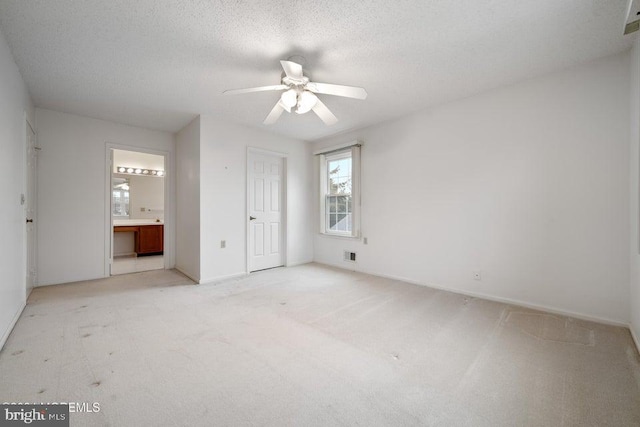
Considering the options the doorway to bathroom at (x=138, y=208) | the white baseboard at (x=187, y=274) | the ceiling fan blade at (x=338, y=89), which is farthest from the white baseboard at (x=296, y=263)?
the ceiling fan blade at (x=338, y=89)

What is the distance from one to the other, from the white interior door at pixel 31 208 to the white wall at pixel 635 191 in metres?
5.94

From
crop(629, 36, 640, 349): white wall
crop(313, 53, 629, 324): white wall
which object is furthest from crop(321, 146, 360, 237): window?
crop(629, 36, 640, 349): white wall

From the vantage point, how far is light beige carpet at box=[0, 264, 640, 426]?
1.36 metres

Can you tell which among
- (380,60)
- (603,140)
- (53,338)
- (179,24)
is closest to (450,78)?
(380,60)

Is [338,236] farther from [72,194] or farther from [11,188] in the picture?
[72,194]

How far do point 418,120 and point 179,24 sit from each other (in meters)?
2.92

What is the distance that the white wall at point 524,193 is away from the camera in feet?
7.72

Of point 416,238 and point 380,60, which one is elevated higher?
point 380,60

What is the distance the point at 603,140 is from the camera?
7.78 feet

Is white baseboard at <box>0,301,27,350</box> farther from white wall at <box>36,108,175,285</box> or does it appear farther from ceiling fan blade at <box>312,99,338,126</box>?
ceiling fan blade at <box>312,99,338,126</box>

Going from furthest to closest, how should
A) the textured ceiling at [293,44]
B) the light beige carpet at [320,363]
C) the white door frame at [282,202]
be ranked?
the white door frame at [282,202] → the textured ceiling at [293,44] → the light beige carpet at [320,363]

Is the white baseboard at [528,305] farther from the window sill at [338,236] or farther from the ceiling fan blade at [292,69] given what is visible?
the ceiling fan blade at [292,69]

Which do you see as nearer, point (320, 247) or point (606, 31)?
point (606, 31)

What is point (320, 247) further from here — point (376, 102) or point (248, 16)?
point (248, 16)
